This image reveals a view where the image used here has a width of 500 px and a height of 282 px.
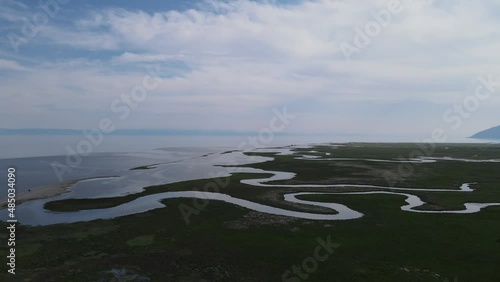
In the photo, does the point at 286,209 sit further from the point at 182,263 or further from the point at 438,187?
the point at 438,187

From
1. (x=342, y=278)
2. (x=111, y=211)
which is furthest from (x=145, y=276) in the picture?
(x=111, y=211)

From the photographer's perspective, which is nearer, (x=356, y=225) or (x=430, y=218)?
(x=356, y=225)

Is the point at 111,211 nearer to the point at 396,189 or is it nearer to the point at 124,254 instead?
the point at 124,254

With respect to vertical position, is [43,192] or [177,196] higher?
[177,196]

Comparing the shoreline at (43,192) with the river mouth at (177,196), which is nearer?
the river mouth at (177,196)

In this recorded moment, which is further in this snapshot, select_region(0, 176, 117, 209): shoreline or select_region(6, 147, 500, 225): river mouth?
select_region(0, 176, 117, 209): shoreline

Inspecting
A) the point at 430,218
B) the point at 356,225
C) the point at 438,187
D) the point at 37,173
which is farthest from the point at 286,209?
the point at 37,173

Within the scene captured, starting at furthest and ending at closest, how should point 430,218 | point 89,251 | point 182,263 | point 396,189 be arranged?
point 396,189
point 430,218
point 89,251
point 182,263

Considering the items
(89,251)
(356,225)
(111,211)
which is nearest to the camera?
(89,251)

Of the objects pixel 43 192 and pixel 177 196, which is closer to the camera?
pixel 177 196
